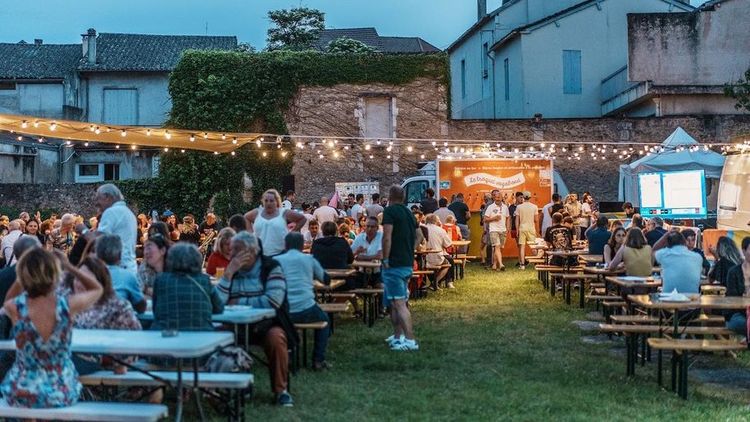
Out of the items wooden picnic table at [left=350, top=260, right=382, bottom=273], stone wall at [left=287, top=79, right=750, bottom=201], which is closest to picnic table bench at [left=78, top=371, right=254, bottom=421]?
wooden picnic table at [left=350, top=260, right=382, bottom=273]

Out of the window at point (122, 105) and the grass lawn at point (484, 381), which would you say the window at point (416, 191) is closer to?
the grass lawn at point (484, 381)

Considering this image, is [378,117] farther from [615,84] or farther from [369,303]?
[369,303]

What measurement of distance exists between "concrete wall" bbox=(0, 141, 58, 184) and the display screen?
2176 cm

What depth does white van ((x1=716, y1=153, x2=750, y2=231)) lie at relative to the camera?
48.4 feet

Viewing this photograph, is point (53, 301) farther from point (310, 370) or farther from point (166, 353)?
point (310, 370)

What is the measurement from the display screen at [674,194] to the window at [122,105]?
25.7 meters

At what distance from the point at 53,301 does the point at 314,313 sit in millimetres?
3561

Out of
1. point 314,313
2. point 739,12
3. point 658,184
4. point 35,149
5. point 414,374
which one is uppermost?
point 739,12

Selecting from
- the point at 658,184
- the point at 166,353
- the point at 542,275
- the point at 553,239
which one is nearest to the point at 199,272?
the point at 166,353

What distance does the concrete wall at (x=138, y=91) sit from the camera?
4031cm

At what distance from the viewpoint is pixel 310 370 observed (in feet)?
29.0

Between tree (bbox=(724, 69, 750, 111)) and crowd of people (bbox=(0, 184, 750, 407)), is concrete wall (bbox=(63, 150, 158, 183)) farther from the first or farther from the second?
crowd of people (bbox=(0, 184, 750, 407))

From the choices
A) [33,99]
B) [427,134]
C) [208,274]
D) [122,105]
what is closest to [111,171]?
[122,105]

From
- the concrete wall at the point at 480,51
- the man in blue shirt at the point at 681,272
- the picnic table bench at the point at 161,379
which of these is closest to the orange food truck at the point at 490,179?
the man in blue shirt at the point at 681,272
